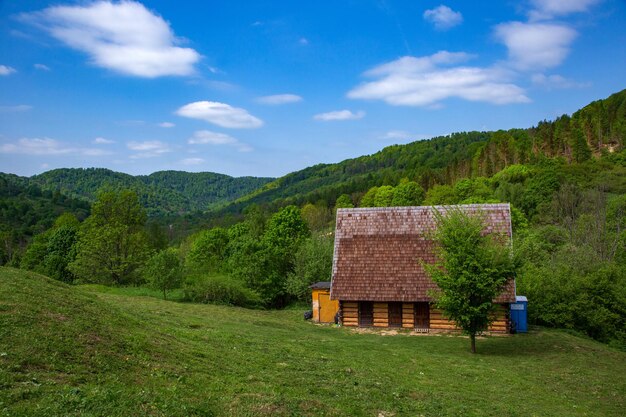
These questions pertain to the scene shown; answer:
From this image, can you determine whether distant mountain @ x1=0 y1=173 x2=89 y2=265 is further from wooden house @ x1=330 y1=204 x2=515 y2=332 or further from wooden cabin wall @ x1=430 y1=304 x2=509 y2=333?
wooden cabin wall @ x1=430 y1=304 x2=509 y2=333

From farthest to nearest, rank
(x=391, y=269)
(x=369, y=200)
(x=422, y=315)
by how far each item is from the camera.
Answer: (x=369, y=200) → (x=391, y=269) → (x=422, y=315)

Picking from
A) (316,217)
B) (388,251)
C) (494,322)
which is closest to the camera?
(494,322)

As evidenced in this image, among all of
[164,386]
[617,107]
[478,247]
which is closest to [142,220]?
[478,247]

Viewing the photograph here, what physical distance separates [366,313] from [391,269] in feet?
10.4

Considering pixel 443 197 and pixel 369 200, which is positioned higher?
pixel 369 200

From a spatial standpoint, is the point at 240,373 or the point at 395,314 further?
the point at 395,314

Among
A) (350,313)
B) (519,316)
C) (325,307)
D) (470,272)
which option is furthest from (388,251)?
(470,272)

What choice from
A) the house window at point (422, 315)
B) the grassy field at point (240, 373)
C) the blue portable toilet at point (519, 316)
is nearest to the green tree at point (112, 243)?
the grassy field at point (240, 373)

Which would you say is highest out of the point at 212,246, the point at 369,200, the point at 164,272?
the point at 369,200

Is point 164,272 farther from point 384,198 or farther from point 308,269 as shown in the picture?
point 384,198

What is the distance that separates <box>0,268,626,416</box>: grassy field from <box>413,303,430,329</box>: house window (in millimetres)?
5974

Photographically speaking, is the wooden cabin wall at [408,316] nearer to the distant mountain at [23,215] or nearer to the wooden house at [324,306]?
the wooden house at [324,306]

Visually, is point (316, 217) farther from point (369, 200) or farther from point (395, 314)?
point (395, 314)

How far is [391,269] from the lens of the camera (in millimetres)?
28422
